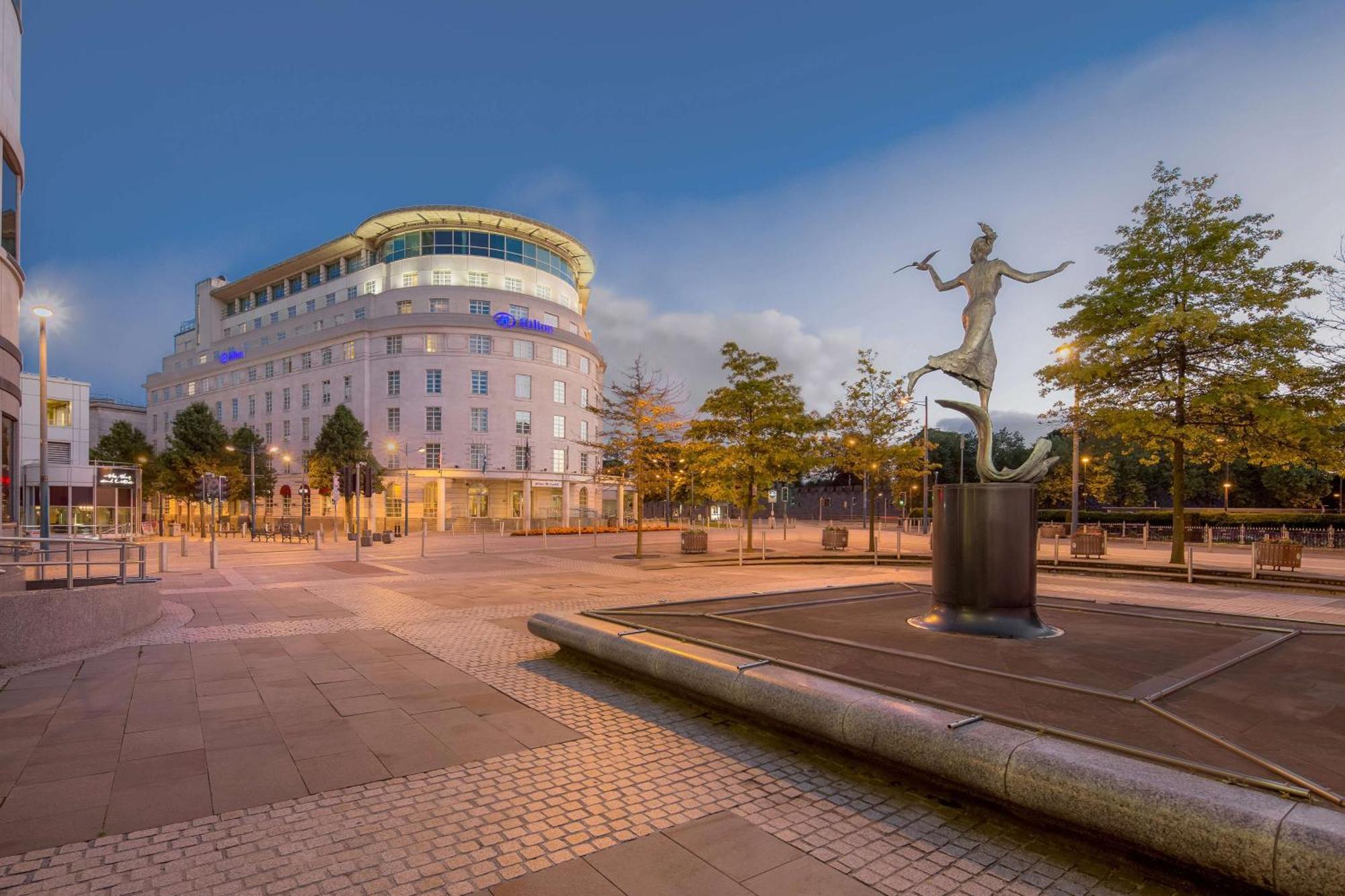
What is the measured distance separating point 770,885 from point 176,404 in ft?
307

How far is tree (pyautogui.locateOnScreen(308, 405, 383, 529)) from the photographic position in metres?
50.6

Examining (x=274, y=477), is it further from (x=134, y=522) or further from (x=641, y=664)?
(x=641, y=664)

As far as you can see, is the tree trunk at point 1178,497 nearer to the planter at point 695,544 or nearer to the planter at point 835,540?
the planter at point 835,540

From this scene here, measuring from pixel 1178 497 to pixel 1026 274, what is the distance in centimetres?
1503

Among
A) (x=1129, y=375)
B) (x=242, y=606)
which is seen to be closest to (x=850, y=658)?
(x=242, y=606)

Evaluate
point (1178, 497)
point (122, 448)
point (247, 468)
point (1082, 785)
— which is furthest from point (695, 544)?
point (122, 448)

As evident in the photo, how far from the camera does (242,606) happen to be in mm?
13461

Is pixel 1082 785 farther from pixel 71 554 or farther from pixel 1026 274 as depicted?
pixel 71 554

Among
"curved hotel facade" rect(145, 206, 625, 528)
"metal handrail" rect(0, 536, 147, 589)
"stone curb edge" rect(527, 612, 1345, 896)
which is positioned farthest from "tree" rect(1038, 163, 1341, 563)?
"curved hotel facade" rect(145, 206, 625, 528)

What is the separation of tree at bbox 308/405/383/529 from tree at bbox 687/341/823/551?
109 feet

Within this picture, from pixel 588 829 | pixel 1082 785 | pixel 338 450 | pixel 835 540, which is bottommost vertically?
pixel 835 540

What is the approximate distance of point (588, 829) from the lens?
432 cm

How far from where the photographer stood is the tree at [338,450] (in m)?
50.6

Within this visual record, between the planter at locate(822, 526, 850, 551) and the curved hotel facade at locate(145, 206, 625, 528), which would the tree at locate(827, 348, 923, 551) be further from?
the curved hotel facade at locate(145, 206, 625, 528)
